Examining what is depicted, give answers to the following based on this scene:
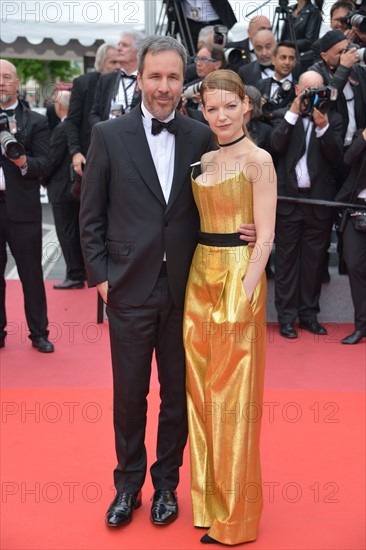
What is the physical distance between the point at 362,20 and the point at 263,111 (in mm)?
963

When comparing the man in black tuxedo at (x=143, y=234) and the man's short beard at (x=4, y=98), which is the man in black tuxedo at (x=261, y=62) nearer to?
the man's short beard at (x=4, y=98)

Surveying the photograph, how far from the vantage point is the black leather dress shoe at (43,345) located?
5699 millimetres

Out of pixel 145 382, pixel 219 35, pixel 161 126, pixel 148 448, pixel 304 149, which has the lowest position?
pixel 148 448

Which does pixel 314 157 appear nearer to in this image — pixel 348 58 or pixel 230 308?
pixel 348 58

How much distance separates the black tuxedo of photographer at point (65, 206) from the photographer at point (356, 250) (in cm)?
276

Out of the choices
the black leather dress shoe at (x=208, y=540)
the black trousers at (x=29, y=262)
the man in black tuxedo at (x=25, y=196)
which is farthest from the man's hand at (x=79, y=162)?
the black leather dress shoe at (x=208, y=540)

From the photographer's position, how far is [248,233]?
304 centimetres

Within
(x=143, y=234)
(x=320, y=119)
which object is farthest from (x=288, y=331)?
(x=143, y=234)

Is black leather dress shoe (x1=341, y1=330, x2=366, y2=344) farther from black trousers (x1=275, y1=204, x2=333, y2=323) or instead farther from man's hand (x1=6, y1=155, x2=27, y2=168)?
man's hand (x1=6, y1=155, x2=27, y2=168)

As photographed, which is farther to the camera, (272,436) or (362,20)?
(362,20)

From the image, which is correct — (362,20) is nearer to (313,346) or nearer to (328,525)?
(313,346)

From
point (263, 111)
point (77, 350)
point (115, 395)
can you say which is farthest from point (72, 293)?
point (115, 395)

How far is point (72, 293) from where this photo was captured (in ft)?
24.6

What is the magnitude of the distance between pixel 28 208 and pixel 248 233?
9.06 ft
